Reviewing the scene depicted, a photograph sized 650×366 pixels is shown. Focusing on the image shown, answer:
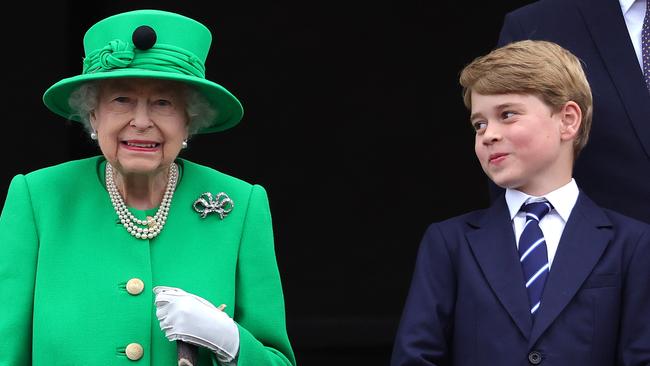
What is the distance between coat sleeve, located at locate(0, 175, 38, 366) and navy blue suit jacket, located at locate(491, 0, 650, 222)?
121cm

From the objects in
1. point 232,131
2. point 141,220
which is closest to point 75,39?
Result: point 232,131

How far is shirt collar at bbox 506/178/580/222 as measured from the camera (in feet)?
11.5

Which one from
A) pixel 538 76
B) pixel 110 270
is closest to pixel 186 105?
pixel 110 270

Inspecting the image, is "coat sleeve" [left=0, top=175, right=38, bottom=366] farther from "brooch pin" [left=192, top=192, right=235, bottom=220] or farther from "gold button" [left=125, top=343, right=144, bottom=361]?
"brooch pin" [left=192, top=192, right=235, bottom=220]

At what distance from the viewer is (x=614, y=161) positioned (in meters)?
3.69

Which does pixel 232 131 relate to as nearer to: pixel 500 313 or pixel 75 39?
pixel 75 39

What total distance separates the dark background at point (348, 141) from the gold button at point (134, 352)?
10.8 feet

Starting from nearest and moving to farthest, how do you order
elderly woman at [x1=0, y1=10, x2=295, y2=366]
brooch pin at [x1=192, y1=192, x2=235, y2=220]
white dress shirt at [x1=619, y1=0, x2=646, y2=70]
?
elderly woman at [x1=0, y1=10, x2=295, y2=366] → brooch pin at [x1=192, y1=192, x2=235, y2=220] → white dress shirt at [x1=619, y1=0, x2=646, y2=70]

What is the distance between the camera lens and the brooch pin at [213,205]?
3418mm

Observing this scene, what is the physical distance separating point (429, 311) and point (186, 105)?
746 mm

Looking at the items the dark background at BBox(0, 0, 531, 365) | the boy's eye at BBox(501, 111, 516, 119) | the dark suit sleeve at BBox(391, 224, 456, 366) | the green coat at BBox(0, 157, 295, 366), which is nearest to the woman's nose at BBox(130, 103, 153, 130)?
the green coat at BBox(0, 157, 295, 366)

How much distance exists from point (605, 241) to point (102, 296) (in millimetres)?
1178

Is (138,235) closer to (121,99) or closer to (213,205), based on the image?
(213,205)

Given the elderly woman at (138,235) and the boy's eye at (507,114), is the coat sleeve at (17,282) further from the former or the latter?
the boy's eye at (507,114)
